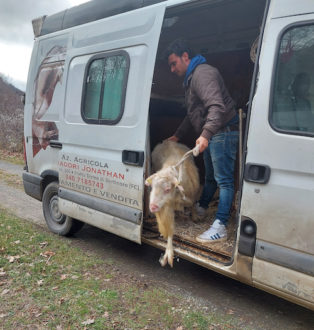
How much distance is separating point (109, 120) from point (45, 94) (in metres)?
1.59

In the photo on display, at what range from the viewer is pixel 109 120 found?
3.81m

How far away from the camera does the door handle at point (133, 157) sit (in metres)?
3.43

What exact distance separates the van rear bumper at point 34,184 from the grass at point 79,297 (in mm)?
973

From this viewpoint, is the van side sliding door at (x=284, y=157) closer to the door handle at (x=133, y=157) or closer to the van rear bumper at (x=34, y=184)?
the door handle at (x=133, y=157)

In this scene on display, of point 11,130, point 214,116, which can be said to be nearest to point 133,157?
point 214,116

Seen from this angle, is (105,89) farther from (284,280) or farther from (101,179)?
Result: (284,280)

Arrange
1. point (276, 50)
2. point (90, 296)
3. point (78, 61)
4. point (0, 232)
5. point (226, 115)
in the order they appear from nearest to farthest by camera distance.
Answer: point (276, 50)
point (90, 296)
point (226, 115)
point (78, 61)
point (0, 232)

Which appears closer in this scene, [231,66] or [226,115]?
[226,115]

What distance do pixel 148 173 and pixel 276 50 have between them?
172 cm

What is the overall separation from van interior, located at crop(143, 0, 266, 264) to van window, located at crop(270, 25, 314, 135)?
158 cm

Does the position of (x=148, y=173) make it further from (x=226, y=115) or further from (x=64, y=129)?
(x=64, y=129)

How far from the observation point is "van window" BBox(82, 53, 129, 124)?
3709 millimetres

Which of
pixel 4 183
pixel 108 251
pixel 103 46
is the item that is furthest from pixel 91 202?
pixel 4 183

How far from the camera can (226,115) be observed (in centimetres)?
356
